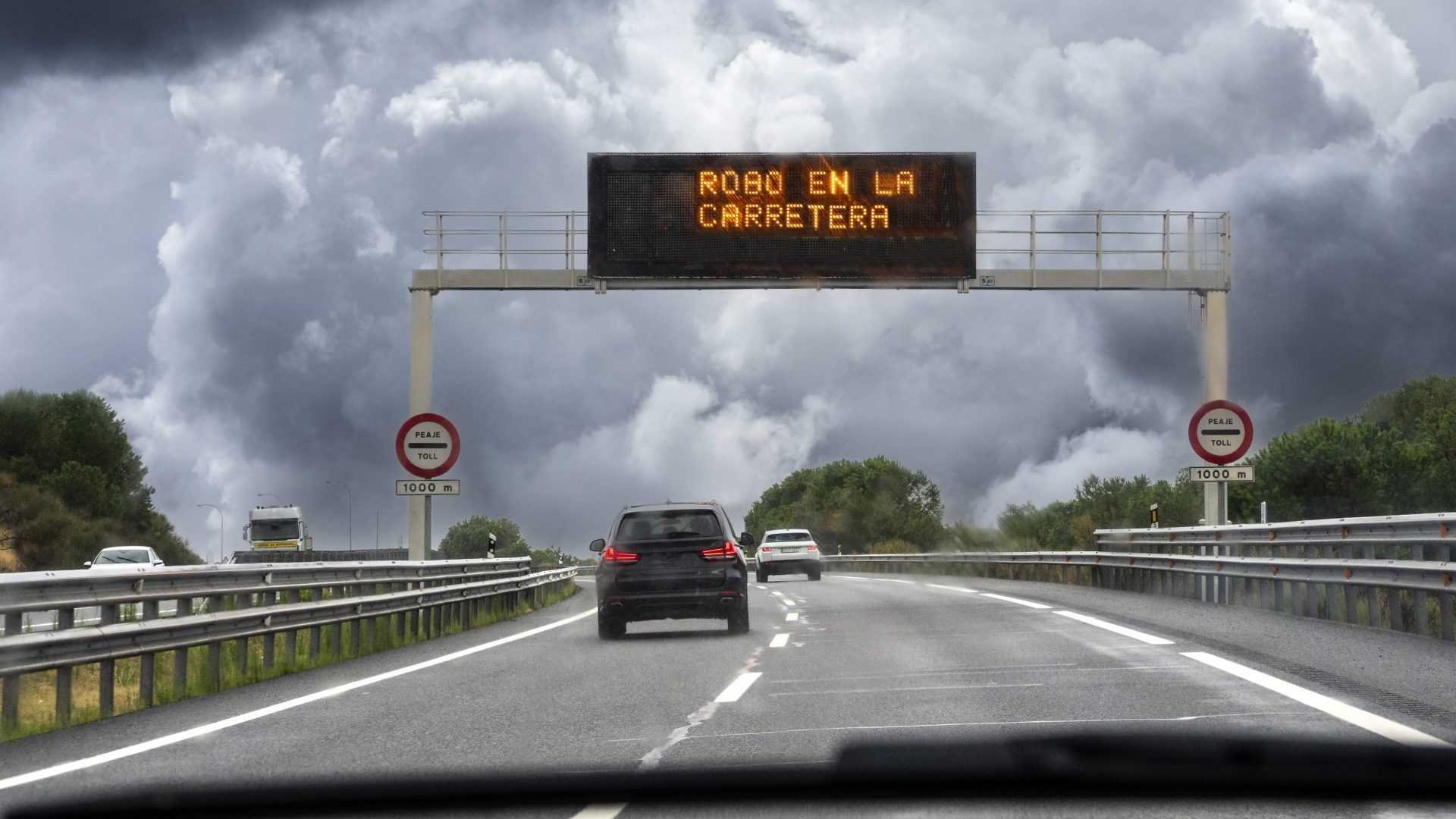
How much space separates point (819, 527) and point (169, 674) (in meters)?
164

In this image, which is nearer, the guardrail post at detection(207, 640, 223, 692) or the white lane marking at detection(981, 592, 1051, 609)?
the guardrail post at detection(207, 640, 223, 692)

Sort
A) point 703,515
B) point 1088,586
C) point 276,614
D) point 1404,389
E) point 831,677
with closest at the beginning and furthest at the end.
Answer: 1. point 831,677
2. point 276,614
3. point 703,515
4. point 1088,586
5. point 1404,389

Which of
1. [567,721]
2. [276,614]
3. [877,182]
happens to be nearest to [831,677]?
[567,721]

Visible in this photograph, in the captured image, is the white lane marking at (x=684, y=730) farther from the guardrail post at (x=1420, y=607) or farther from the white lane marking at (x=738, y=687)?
the guardrail post at (x=1420, y=607)

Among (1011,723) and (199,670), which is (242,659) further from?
(1011,723)

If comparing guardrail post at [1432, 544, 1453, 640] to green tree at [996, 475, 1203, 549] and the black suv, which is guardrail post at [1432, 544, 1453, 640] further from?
green tree at [996, 475, 1203, 549]

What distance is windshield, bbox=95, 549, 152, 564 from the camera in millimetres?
35812

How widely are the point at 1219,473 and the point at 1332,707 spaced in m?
A: 14.1

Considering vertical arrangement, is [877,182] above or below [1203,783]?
above

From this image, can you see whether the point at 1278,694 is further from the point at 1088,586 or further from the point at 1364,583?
the point at 1088,586

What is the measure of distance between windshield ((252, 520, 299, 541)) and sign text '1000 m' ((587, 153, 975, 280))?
47300 millimetres

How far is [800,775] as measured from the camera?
222 inches

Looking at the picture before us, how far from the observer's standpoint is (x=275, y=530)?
214 ft

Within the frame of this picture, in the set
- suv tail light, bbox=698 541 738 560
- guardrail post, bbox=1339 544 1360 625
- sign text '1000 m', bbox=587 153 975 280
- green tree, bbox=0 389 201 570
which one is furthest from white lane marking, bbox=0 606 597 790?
green tree, bbox=0 389 201 570
